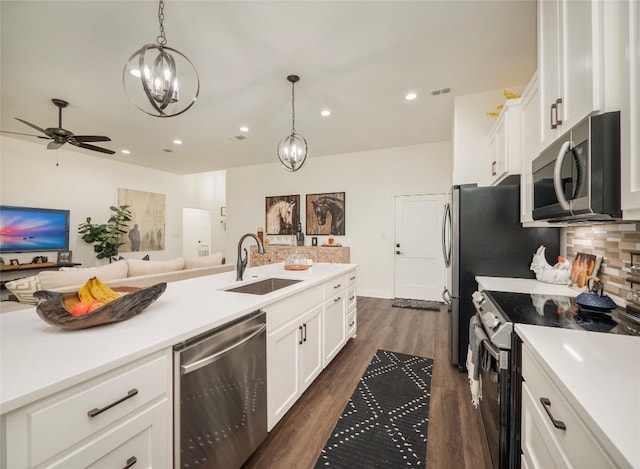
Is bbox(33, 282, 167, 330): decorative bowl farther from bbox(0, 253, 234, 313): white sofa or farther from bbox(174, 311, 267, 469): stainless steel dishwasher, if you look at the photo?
bbox(0, 253, 234, 313): white sofa

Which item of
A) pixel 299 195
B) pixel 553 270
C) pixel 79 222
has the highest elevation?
pixel 299 195

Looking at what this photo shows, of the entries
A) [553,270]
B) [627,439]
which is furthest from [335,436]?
[553,270]

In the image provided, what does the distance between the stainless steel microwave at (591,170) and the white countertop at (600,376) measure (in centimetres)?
47

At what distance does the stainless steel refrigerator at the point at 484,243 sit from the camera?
89.0 inches

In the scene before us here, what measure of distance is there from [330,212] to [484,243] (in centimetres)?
378

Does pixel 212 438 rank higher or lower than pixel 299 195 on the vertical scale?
lower

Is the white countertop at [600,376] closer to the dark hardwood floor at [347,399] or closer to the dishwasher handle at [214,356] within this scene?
the dark hardwood floor at [347,399]

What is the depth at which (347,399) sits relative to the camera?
2.07 m

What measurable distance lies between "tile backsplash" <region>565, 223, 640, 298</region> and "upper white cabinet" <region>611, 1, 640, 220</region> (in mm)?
822

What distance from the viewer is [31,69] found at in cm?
277

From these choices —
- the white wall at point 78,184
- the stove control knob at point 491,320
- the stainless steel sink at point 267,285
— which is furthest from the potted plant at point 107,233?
the stove control knob at point 491,320

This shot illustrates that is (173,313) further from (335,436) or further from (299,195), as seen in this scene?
(299,195)

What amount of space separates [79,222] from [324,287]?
625 centimetres

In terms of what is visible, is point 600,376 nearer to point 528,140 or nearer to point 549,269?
point 549,269
